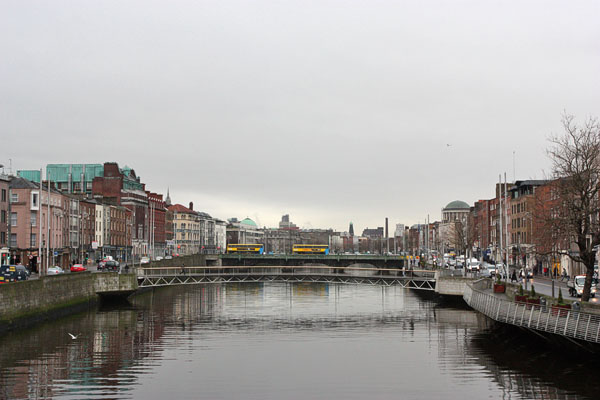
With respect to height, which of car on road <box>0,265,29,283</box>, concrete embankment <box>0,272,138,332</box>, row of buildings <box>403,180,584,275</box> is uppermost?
row of buildings <box>403,180,584,275</box>

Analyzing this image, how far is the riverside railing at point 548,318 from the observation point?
39.2 meters

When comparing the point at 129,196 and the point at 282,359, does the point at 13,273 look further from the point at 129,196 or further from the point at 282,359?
the point at 129,196

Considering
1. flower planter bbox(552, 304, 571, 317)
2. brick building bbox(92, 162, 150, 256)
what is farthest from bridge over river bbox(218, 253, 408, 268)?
flower planter bbox(552, 304, 571, 317)

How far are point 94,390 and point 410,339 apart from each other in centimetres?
2944

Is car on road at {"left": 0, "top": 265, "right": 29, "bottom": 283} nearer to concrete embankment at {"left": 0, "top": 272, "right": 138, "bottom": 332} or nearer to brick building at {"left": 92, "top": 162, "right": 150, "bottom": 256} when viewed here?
concrete embankment at {"left": 0, "top": 272, "right": 138, "bottom": 332}

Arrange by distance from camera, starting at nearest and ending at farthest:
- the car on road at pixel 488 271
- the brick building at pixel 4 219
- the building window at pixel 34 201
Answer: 1. the brick building at pixel 4 219
2. the car on road at pixel 488 271
3. the building window at pixel 34 201

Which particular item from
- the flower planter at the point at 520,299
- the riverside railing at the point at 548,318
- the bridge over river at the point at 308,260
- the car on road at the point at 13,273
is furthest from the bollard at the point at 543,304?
the bridge over river at the point at 308,260

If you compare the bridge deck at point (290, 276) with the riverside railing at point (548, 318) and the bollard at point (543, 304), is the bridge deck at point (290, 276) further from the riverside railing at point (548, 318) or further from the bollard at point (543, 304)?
the bollard at point (543, 304)

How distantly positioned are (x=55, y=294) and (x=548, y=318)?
46261mm

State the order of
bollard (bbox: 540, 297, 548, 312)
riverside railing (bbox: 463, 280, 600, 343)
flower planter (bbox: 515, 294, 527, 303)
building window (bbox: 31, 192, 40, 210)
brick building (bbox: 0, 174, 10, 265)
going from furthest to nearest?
building window (bbox: 31, 192, 40, 210)
brick building (bbox: 0, 174, 10, 265)
flower planter (bbox: 515, 294, 527, 303)
bollard (bbox: 540, 297, 548, 312)
riverside railing (bbox: 463, 280, 600, 343)

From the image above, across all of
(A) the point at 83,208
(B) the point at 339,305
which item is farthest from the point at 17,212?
(B) the point at 339,305

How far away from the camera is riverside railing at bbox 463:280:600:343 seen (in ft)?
129

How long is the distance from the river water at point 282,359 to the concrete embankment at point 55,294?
1.40m

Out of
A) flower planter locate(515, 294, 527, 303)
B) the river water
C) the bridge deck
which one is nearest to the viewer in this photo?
the river water
